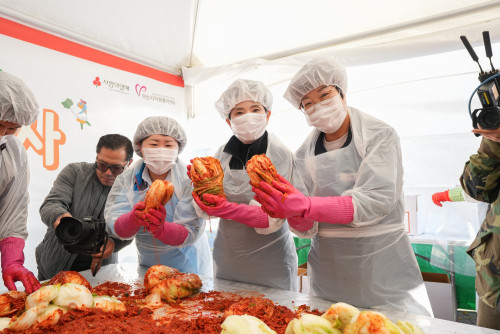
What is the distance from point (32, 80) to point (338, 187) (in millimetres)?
3656

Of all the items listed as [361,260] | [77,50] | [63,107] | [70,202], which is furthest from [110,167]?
[361,260]

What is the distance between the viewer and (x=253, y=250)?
253 centimetres

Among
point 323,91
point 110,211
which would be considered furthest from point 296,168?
point 110,211

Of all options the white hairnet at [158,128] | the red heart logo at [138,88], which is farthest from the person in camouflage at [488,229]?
the red heart logo at [138,88]

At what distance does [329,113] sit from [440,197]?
10.3 ft

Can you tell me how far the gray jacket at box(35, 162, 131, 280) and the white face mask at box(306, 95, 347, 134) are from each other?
6.58 feet

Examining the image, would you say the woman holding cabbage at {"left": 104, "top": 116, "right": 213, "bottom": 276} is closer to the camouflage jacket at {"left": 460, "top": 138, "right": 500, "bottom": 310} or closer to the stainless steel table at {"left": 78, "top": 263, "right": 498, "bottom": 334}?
the stainless steel table at {"left": 78, "top": 263, "right": 498, "bottom": 334}

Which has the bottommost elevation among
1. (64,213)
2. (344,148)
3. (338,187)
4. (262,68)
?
(64,213)

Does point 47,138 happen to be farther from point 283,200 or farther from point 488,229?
point 488,229

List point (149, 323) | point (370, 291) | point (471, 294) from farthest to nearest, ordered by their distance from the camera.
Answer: point (471, 294)
point (370, 291)
point (149, 323)

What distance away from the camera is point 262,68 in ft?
13.8

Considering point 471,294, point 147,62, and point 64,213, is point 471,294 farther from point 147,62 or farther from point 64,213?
point 147,62

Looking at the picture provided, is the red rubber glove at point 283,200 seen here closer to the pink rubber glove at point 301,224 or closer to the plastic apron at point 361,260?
the pink rubber glove at point 301,224

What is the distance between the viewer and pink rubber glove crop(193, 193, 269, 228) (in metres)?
2.17
